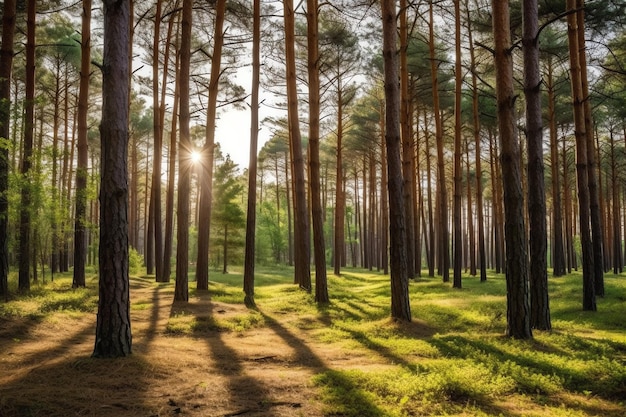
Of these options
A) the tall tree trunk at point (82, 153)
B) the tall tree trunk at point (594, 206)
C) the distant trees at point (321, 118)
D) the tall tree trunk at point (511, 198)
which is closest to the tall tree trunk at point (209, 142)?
the distant trees at point (321, 118)

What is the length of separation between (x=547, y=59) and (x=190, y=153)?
18227mm

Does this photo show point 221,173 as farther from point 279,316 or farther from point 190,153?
point 279,316

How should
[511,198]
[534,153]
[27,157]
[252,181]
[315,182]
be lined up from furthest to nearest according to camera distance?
[315,182]
[252,181]
[27,157]
[534,153]
[511,198]

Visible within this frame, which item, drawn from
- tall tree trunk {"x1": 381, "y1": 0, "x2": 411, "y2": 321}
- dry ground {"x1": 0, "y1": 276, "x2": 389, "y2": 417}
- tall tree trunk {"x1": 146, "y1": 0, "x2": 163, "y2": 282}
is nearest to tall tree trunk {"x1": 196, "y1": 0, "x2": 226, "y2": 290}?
tall tree trunk {"x1": 146, "y1": 0, "x2": 163, "y2": 282}

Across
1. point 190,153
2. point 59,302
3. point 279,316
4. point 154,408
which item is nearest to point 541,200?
point 279,316

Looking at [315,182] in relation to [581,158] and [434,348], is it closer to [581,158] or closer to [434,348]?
[581,158]

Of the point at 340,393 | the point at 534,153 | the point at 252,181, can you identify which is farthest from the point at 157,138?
the point at 340,393

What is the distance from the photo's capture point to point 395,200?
383 inches

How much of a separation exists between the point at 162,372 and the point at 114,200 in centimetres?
236

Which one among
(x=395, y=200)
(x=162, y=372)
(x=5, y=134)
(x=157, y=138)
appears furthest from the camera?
(x=157, y=138)

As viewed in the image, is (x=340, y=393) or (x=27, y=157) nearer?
(x=340, y=393)

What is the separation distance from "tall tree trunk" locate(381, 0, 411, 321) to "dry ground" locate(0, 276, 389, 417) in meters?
2.30

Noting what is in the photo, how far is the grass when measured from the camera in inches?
185

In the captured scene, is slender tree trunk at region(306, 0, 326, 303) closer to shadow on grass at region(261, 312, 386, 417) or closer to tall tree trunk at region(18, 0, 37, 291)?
shadow on grass at region(261, 312, 386, 417)
